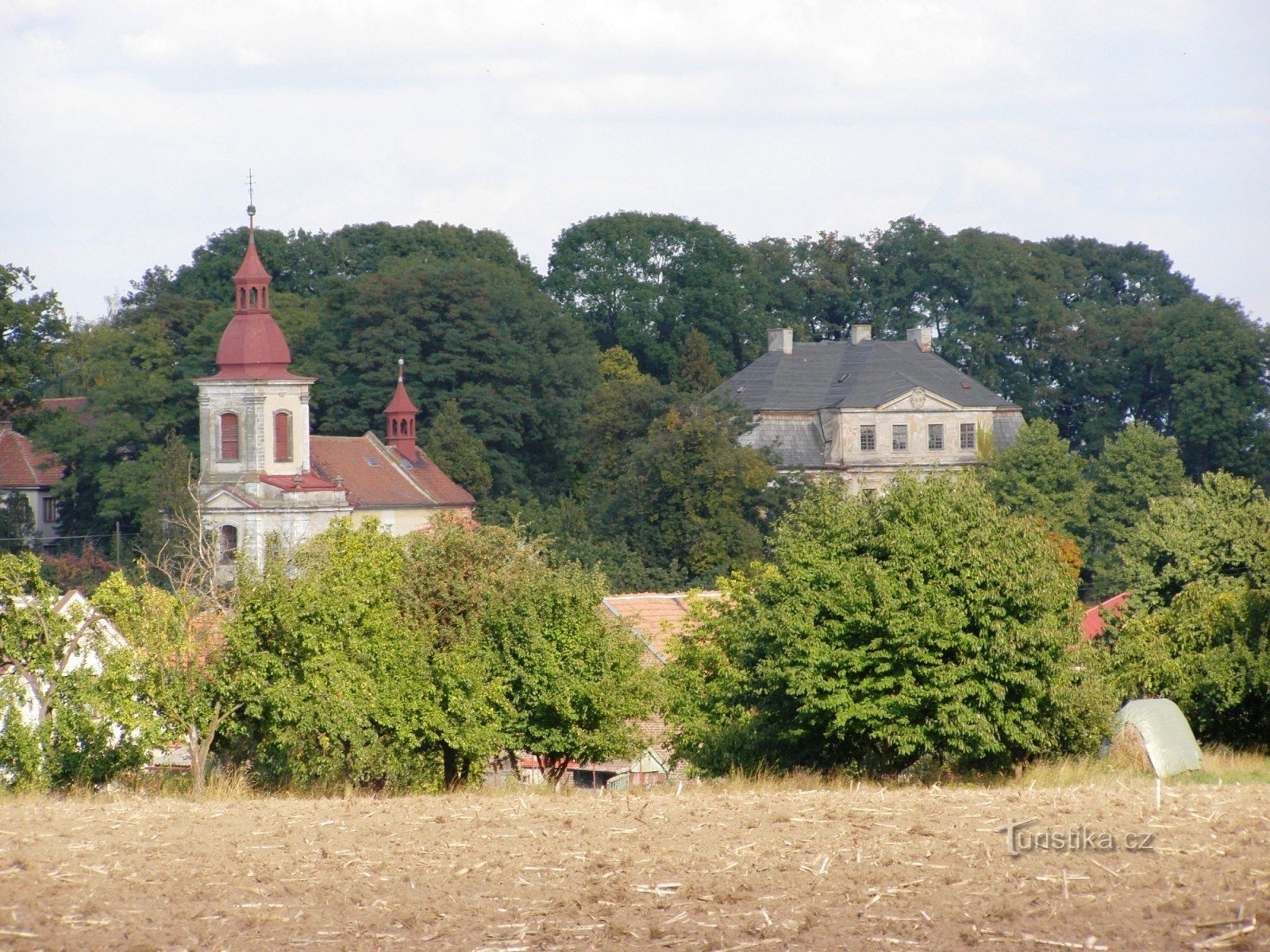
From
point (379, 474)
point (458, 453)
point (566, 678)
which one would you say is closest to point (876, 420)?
point (458, 453)

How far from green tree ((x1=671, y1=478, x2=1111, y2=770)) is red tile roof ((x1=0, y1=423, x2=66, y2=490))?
54.9 m

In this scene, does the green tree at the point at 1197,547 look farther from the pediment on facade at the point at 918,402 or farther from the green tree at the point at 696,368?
the green tree at the point at 696,368

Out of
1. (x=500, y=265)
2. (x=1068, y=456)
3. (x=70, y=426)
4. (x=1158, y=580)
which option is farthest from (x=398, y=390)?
(x=1158, y=580)

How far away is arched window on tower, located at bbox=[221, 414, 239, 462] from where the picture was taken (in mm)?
65625

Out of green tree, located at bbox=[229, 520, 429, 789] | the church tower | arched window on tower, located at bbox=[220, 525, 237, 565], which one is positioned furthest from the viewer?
the church tower

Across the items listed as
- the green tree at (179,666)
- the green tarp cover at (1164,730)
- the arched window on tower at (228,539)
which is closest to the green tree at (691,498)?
the arched window on tower at (228,539)

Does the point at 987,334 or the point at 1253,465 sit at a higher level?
the point at 987,334

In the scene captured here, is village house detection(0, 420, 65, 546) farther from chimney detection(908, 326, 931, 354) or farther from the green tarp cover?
the green tarp cover

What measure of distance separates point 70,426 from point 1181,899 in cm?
6545

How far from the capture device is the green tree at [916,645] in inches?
818

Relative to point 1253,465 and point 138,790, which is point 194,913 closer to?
point 138,790

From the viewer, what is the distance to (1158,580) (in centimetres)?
Answer: 3241

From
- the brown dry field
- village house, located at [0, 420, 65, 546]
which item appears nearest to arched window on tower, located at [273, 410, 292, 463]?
village house, located at [0, 420, 65, 546]

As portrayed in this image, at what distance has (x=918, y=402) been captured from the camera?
81.6m
